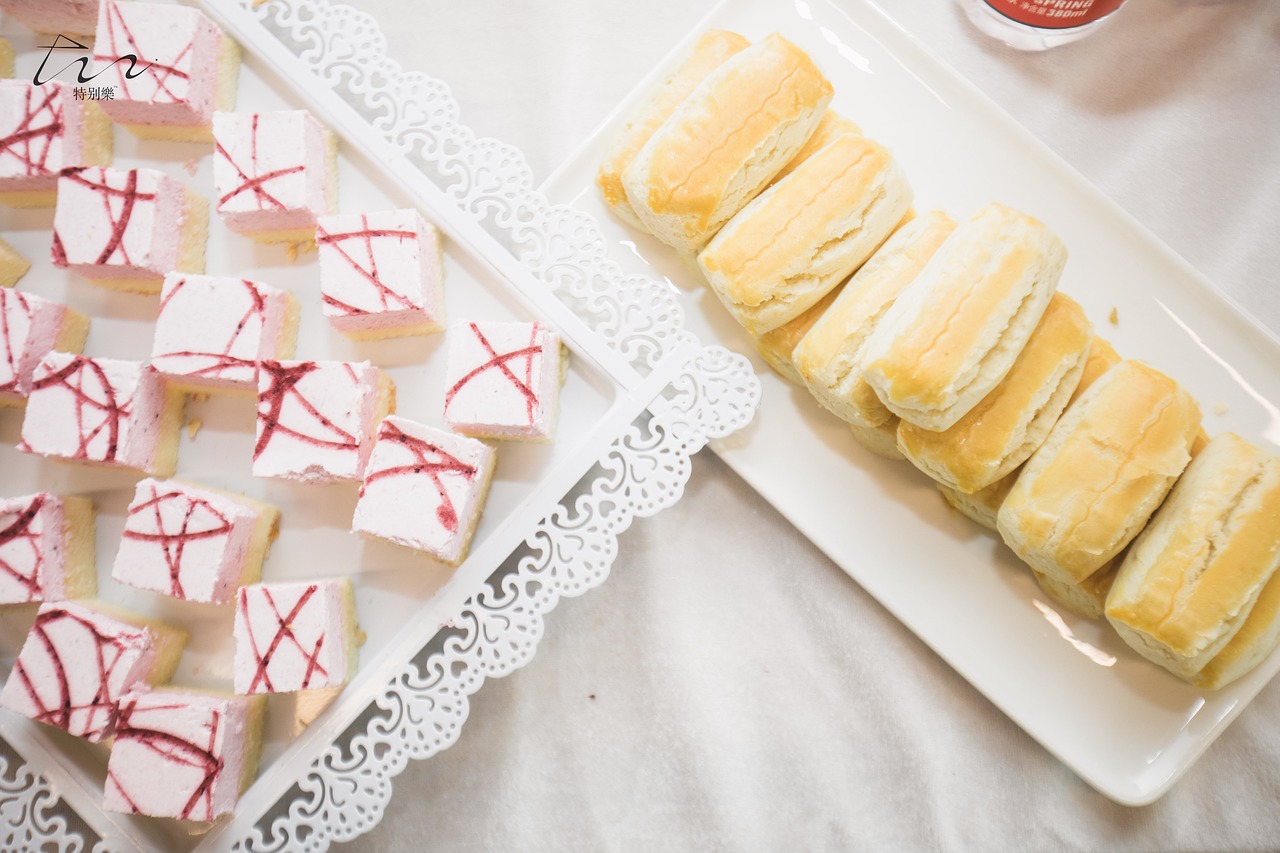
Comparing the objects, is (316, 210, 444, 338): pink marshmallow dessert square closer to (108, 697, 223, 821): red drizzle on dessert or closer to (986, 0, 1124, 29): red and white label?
(108, 697, 223, 821): red drizzle on dessert

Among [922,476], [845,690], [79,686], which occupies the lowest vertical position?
[79,686]

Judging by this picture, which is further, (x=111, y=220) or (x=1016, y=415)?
(x=111, y=220)

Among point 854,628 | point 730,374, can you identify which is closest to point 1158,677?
point 854,628

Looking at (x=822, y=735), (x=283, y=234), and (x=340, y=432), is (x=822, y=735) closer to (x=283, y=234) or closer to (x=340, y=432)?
(x=340, y=432)

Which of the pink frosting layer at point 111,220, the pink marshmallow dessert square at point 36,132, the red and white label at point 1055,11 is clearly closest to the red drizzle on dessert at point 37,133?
the pink marshmallow dessert square at point 36,132

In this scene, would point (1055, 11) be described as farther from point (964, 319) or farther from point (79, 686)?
point (79, 686)

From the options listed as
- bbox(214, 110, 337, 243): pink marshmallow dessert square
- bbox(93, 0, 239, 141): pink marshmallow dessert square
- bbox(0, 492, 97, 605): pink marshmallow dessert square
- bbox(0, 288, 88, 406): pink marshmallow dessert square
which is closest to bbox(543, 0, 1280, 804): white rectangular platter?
bbox(214, 110, 337, 243): pink marshmallow dessert square

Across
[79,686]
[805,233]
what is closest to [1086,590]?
[805,233]

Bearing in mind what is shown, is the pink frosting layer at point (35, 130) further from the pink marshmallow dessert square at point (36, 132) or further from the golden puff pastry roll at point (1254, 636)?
the golden puff pastry roll at point (1254, 636)
